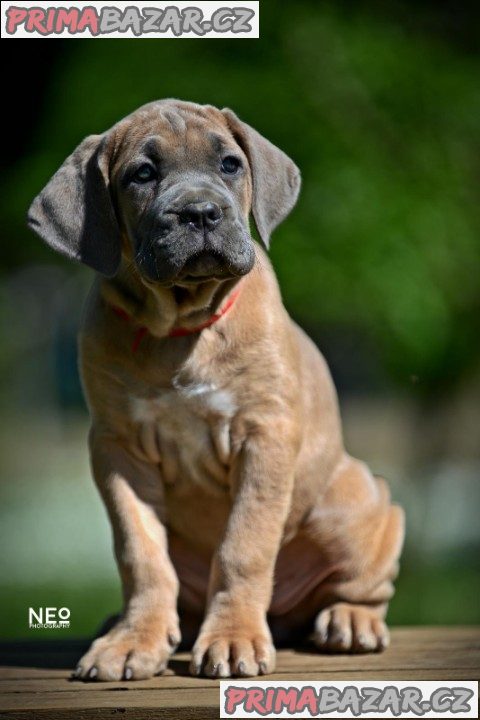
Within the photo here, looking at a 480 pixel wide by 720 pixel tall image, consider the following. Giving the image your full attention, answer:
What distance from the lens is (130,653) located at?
351cm

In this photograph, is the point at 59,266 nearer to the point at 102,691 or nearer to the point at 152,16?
the point at 152,16

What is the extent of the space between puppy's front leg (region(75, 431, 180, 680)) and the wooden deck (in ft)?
0.22

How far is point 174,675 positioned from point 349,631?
0.66m

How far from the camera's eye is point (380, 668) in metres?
3.68

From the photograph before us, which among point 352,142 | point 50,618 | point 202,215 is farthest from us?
point 352,142

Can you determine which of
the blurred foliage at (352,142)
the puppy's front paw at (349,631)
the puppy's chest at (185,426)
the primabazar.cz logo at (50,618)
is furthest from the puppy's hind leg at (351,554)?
the blurred foliage at (352,142)

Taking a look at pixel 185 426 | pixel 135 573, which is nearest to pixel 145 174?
pixel 185 426

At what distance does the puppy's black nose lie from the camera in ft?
11.2

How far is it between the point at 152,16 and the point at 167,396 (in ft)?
5.00

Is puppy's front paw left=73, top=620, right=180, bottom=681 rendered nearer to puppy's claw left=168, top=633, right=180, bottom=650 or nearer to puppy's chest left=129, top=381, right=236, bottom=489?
puppy's claw left=168, top=633, right=180, bottom=650

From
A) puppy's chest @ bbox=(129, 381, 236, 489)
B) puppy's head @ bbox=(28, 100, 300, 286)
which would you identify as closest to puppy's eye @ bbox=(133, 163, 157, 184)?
puppy's head @ bbox=(28, 100, 300, 286)

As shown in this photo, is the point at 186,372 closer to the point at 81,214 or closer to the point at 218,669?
the point at 81,214

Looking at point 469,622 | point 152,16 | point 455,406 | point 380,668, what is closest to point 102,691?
point 380,668

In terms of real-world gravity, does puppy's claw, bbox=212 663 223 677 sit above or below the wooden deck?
above
